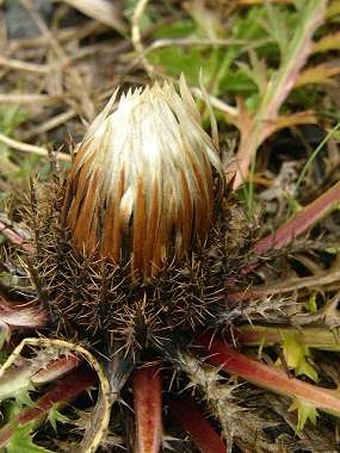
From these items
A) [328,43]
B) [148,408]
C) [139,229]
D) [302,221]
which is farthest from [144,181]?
[328,43]

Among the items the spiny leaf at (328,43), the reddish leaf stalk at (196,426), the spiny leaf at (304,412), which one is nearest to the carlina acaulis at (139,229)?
the reddish leaf stalk at (196,426)

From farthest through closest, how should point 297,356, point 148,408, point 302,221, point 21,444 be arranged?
point 302,221 → point 297,356 → point 148,408 → point 21,444

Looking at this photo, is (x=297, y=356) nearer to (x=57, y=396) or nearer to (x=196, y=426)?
(x=196, y=426)

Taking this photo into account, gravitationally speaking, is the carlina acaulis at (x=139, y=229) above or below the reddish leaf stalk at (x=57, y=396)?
above

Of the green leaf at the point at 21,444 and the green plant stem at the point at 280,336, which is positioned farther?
the green plant stem at the point at 280,336

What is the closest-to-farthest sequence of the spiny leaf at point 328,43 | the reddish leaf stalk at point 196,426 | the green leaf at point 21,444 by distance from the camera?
the green leaf at point 21,444, the reddish leaf stalk at point 196,426, the spiny leaf at point 328,43

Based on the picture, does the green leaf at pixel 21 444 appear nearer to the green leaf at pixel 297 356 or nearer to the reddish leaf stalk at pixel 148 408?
the reddish leaf stalk at pixel 148 408

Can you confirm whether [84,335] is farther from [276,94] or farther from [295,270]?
[276,94]
